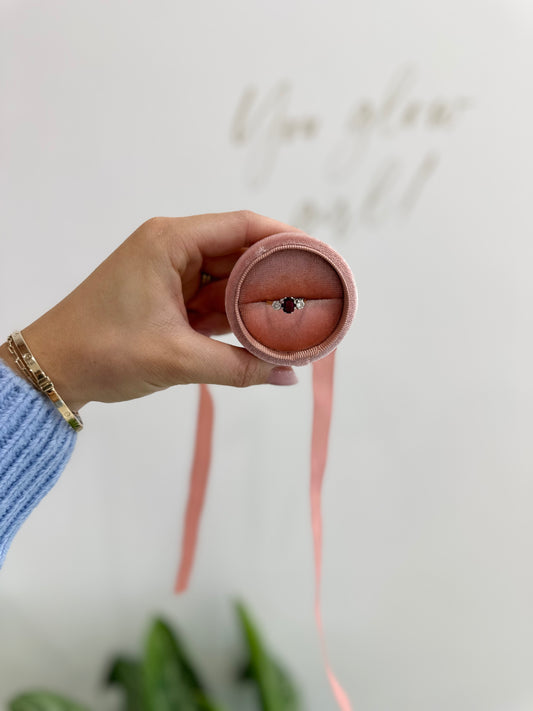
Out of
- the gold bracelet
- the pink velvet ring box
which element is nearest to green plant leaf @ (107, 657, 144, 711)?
the gold bracelet

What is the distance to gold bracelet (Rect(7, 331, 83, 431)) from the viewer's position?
607 mm

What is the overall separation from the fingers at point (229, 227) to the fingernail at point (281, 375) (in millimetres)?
141

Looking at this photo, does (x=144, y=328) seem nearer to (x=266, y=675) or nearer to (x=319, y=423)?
(x=319, y=423)

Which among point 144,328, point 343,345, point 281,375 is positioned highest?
point 144,328

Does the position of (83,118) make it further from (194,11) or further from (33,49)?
(194,11)

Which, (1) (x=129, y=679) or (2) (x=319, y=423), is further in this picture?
(1) (x=129, y=679)

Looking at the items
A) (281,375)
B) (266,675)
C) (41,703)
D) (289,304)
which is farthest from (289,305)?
(41,703)

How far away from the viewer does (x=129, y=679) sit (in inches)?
42.3

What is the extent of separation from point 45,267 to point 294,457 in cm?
54

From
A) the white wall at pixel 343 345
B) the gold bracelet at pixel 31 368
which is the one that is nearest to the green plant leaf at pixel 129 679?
the white wall at pixel 343 345

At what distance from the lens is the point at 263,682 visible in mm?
983

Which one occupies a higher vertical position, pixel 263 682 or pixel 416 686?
pixel 263 682

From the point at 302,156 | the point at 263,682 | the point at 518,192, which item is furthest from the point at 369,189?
the point at 263,682

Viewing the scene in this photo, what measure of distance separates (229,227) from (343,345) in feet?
1.41
